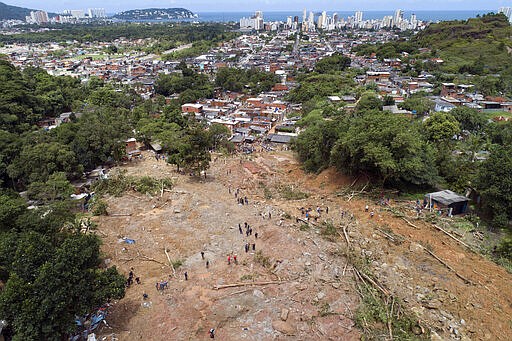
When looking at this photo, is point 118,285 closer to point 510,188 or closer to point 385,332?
point 385,332

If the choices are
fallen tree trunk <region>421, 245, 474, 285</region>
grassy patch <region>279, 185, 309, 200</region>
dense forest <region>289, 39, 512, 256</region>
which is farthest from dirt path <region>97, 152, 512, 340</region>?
dense forest <region>289, 39, 512, 256</region>

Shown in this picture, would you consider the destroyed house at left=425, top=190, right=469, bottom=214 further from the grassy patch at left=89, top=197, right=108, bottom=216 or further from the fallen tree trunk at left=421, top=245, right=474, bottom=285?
the grassy patch at left=89, top=197, right=108, bottom=216

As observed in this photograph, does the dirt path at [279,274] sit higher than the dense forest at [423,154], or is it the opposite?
the dense forest at [423,154]

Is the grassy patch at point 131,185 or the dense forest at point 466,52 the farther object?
the dense forest at point 466,52

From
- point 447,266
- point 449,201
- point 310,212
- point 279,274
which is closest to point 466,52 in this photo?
point 449,201

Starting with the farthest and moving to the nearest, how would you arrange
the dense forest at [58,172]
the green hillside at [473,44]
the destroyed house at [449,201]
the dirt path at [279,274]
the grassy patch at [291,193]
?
the green hillside at [473,44] → the grassy patch at [291,193] → the destroyed house at [449,201] → the dirt path at [279,274] → the dense forest at [58,172]

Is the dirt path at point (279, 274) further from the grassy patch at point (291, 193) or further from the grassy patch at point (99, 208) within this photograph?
the grassy patch at point (291, 193)

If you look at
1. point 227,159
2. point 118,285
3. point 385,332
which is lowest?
point 227,159

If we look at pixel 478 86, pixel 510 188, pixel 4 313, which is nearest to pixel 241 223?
pixel 4 313

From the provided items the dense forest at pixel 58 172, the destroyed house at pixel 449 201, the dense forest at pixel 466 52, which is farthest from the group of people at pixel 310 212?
the dense forest at pixel 466 52
